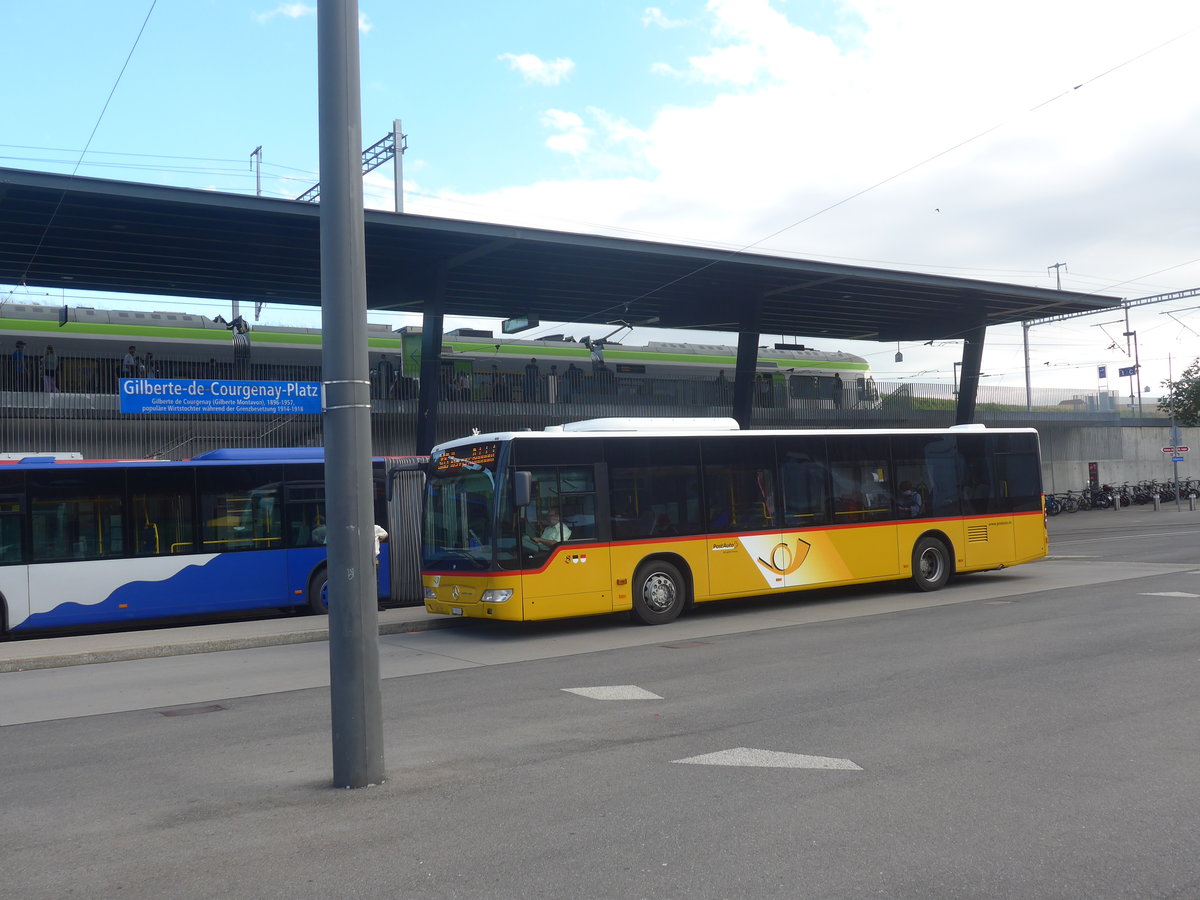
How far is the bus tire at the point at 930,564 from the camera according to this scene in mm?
18484

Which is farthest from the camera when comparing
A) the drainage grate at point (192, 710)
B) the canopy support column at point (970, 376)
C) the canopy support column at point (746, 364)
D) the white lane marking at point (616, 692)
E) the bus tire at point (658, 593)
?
the canopy support column at point (970, 376)

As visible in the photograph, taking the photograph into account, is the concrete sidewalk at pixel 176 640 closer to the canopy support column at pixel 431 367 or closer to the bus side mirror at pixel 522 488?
the bus side mirror at pixel 522 488

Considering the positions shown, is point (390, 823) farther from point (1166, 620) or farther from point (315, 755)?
point (1166, 620)

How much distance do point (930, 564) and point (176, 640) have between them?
12527mm

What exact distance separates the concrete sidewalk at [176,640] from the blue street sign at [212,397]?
7.43 meters

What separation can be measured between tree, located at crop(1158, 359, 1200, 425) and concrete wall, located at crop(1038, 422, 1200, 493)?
3.09 feet

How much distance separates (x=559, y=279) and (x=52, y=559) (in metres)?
16.4

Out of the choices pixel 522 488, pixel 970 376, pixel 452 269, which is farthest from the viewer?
pixel 970 376

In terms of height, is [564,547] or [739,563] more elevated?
[564,547]

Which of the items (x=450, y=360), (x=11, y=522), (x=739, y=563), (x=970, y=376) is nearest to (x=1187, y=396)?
(x=970, y=376)

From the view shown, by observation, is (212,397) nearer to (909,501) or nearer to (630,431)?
(630,431)

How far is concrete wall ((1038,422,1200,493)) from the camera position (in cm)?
4919

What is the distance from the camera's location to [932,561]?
18906mm

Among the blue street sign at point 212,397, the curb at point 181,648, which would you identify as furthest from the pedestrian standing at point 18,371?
the curb at point 181,648
